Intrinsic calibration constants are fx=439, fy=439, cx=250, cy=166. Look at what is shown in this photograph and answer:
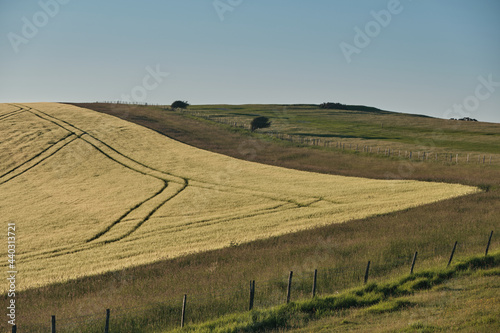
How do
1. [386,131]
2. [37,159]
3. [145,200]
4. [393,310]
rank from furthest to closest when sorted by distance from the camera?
[386,131], [37,159], [145,200], [393,310]

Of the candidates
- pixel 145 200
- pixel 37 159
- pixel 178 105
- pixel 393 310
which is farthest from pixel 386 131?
pixel 393 310

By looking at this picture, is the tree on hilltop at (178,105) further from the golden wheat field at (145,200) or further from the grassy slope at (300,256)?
the grassy slope at (300,256)

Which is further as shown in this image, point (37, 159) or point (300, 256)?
point (37, 159)

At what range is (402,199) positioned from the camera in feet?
116

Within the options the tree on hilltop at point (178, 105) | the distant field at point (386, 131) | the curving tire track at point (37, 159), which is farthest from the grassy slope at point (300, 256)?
the tree on hilltop at point (178, 105)

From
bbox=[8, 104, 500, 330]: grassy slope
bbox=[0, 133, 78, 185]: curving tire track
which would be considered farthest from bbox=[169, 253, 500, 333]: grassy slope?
bbox=[0, 133, 78, 185]: curving tire track

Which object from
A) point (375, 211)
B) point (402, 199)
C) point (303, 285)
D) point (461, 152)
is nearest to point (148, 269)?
point (303, 285)

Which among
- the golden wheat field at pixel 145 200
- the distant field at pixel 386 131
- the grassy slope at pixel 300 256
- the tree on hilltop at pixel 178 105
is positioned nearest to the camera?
the grassy slope at pixel 300 256

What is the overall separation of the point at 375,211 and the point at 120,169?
2947 cm

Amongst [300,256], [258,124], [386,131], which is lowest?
[300,256]

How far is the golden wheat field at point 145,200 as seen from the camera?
2556 centimetres

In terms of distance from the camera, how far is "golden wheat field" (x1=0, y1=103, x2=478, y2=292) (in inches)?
1006

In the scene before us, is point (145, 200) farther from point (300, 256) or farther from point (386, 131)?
point (386, 131)

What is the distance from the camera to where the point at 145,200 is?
123ft
